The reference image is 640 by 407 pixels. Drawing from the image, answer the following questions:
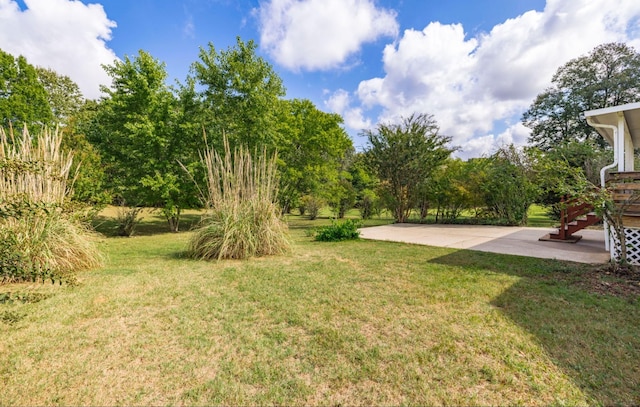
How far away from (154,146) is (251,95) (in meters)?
3.96

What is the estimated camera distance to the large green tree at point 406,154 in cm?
1088

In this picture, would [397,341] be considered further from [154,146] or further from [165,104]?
[165,104]

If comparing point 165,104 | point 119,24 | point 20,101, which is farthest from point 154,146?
point 20,101

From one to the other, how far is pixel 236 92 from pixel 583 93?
69.7 feet

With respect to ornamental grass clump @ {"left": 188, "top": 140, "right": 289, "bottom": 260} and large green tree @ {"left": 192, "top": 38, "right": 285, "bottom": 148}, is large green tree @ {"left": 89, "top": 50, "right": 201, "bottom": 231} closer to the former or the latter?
large green tree @ {"left": 192, "top": 38, "right": 285, "bottom": 148}

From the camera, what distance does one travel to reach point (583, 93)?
16.5 metres

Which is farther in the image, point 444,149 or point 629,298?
point 444,149

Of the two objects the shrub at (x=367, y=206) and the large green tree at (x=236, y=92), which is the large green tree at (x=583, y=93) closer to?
the shrub at (x=367, y=206)

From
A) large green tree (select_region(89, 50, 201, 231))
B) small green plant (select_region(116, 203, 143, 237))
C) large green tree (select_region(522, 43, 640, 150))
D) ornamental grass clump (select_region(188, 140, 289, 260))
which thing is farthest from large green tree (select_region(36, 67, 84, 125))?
large green tree (select_region(522, 43, 640, 150))

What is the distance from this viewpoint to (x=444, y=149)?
10.9 m

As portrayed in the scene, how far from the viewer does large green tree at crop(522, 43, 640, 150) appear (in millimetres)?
15562

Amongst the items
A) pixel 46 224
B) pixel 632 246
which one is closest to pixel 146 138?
pixel 46 224

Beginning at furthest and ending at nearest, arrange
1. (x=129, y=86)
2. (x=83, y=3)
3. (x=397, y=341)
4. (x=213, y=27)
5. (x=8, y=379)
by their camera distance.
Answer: (x=129, y=86) → (x=213, y=27) → (x=83, y=3) → (x=397, y=341) → (x=8, y=379)

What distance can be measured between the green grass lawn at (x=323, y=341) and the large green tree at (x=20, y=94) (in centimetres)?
1456
